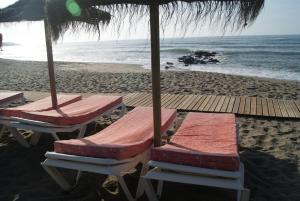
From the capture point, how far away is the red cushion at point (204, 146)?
9.46ft

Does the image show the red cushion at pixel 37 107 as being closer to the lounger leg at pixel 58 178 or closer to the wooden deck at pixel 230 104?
the wooden deck at pixel 230 104

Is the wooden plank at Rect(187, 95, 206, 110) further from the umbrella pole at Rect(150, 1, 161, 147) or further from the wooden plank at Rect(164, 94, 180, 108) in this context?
the umbrella pole at Rect(150, 1, 161, 147)

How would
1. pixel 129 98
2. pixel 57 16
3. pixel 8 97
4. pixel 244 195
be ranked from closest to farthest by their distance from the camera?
pixel 244 195 → pixel 57 16 → pixel 8 97 → pixel 129 98

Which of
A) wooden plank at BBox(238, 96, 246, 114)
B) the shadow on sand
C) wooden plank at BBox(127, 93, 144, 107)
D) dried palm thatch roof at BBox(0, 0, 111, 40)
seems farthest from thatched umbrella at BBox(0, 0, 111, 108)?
wooden plank at BBox(238, 96, 246, 114)

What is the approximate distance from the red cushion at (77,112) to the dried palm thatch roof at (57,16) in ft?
3.62

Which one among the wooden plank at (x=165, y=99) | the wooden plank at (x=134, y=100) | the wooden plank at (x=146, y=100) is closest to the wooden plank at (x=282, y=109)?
the wooden plank at (x=165, y=99)

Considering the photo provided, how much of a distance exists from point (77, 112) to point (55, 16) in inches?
53.7

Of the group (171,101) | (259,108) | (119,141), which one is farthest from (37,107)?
(259,108)

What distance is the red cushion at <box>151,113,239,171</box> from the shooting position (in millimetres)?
2885

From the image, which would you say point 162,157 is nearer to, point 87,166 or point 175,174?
point 175,174

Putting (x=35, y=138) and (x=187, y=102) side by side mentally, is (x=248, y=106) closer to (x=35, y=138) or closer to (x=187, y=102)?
(x=187, y=102)

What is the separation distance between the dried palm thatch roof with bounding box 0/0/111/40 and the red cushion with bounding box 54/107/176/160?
128cm

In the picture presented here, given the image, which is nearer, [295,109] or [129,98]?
[295,109]

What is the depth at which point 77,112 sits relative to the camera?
4.89 m
